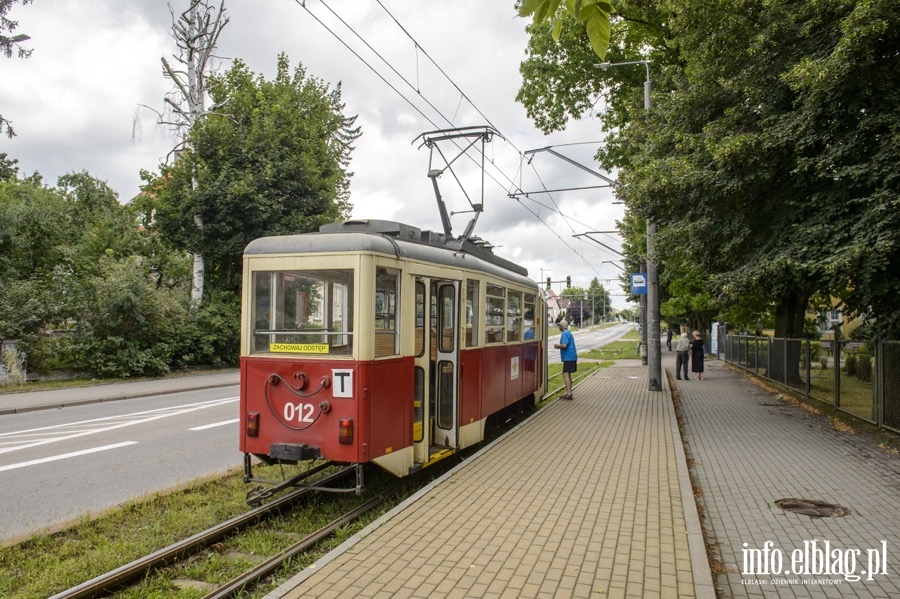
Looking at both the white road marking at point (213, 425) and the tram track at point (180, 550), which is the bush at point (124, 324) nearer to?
the white road marking at point (213, 425)

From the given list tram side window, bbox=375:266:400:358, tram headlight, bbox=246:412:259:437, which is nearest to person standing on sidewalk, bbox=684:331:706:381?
tram side window, bbox=375:266:400:358

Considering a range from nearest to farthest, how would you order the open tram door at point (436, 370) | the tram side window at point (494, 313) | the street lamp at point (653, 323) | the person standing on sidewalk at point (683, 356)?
the open tram door at point (436, 370) → the tram side window at point (494, 313) → the street lamp at point (653, 323) → the person standing on sidewalk at point (683, 356)

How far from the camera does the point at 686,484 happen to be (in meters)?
7.09

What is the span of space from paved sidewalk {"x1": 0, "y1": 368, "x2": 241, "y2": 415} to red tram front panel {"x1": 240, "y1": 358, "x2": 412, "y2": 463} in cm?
1080

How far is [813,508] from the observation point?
6641 mm

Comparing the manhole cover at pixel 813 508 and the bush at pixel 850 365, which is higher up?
the bush at pixel 850 365

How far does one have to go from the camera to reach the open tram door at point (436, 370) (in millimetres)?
7453

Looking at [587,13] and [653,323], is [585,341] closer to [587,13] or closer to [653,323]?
[653,323]

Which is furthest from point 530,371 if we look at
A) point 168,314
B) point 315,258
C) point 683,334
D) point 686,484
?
point 168,314

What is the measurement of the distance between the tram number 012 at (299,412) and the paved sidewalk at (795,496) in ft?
12.9

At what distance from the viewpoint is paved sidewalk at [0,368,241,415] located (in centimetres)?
1525

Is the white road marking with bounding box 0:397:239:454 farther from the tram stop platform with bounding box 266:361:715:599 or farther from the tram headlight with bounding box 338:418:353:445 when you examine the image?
the tram stop platform with bounding box 266:361:715:599

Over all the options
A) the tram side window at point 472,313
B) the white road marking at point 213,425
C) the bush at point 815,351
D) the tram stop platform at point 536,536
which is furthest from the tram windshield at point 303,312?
the bush at point 815,351

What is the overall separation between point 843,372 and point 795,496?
885 cm
